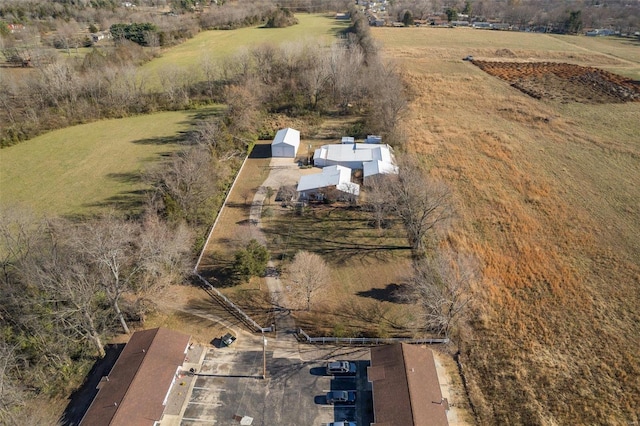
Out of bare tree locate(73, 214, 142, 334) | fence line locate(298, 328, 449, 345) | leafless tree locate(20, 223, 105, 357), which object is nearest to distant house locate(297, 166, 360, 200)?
fence line locate(298, 328, 449, 345)

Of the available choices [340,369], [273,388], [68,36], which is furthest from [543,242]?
[68,36]

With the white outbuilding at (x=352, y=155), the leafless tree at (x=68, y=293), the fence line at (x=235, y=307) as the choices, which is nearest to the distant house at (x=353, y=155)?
the white outbuilding at (x=352, y=155)

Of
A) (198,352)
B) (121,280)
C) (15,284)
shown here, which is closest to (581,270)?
(198,352)

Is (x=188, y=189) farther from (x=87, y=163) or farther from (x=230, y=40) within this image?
(x=230, y=40)

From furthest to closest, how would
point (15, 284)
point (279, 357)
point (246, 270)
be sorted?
point (246, 270) < point (15, 284) < point (279, 357)

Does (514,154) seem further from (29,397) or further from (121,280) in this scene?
(29,397)

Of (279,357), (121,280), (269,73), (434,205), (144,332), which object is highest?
(269,73)

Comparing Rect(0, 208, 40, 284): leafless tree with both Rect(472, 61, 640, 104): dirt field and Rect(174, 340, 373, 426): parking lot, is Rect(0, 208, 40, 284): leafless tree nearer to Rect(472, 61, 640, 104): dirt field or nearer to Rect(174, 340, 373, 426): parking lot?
Rect(174, 340, 373, 426): parking lot
